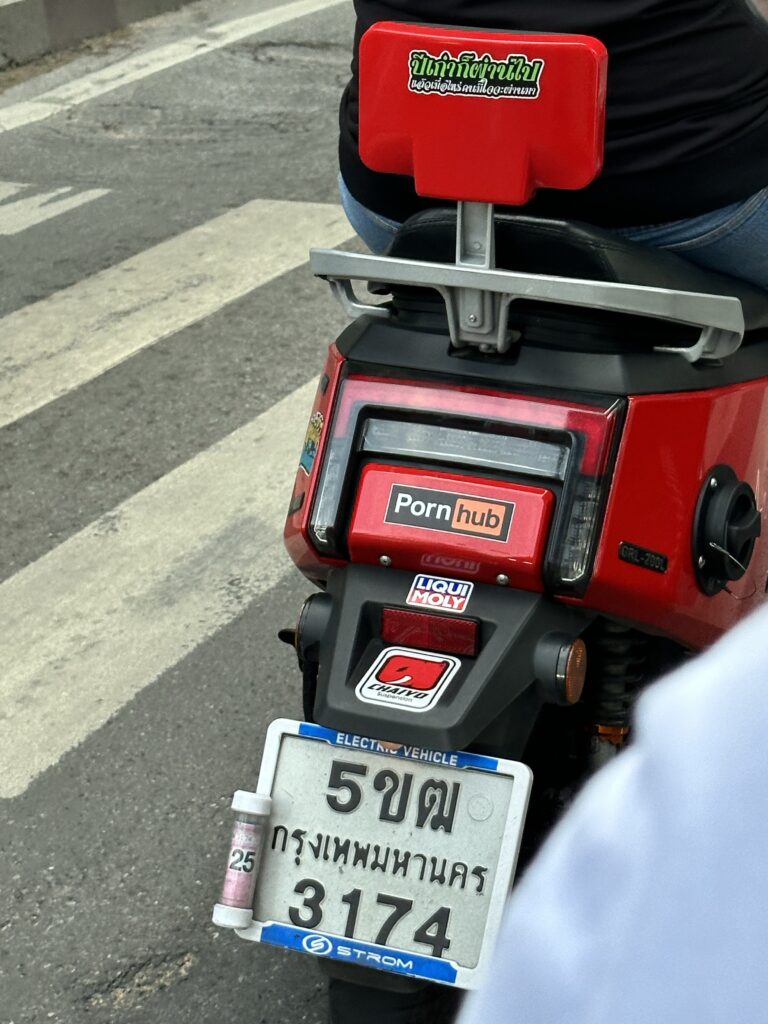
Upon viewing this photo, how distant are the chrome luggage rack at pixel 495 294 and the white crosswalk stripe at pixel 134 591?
1341 millimetres

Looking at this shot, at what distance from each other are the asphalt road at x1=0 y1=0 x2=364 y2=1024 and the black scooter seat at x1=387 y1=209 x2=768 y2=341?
1098mm

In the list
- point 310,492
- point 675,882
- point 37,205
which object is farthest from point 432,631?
point 37,205

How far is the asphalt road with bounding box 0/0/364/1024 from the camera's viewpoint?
8.70 ft

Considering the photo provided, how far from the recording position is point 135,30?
941cm

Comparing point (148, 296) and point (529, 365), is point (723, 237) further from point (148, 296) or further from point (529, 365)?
point (148, 296)

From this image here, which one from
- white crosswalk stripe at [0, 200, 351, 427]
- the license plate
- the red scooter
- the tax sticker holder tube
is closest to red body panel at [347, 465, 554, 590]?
the red scooter

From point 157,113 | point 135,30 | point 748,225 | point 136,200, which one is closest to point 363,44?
point 748,225

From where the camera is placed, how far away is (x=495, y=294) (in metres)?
2.11

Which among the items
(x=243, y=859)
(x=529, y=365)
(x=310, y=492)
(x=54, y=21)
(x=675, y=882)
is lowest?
(x=54, y=21)

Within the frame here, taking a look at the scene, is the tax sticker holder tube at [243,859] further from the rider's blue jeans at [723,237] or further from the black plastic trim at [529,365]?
the rider's blue jeans at [723,237]

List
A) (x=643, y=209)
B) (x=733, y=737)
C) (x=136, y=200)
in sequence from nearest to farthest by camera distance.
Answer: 1. (x=733, y=737)
2. (x=643, y=209)
3. (x=136, y=200)

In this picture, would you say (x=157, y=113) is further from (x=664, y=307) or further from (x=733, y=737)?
(x=733, y=737)

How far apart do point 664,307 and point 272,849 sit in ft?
2.66

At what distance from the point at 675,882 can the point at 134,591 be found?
3060 mm
